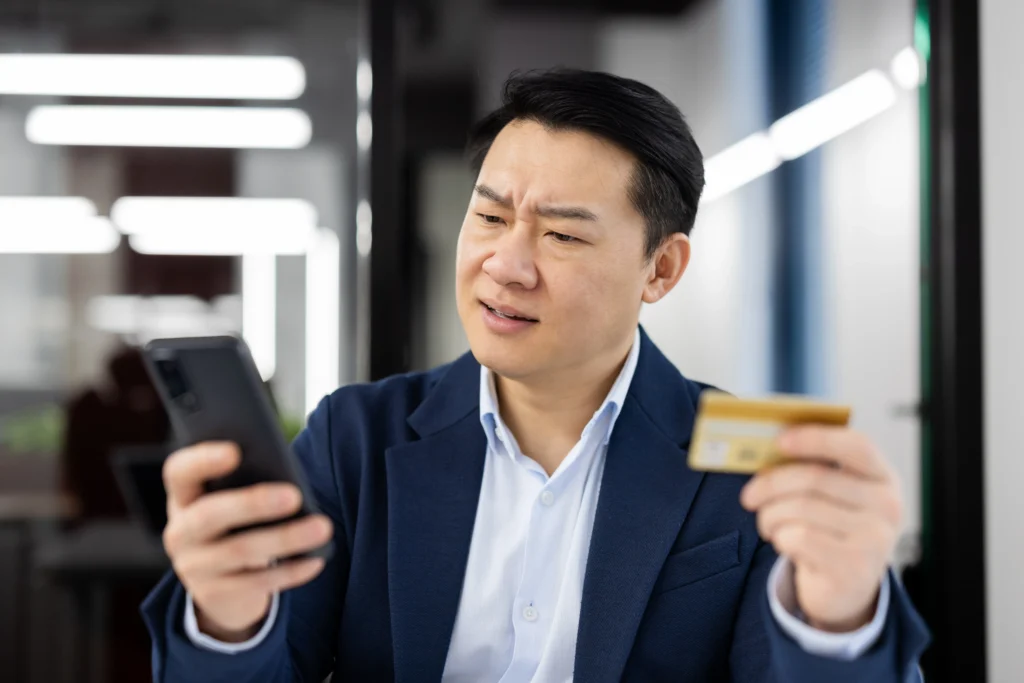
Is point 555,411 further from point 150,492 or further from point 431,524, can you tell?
point 150,492

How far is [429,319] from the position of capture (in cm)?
274

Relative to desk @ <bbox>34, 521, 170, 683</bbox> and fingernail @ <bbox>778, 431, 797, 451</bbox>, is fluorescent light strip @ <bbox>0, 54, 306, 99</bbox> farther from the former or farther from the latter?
fingernail @ <bbox>778, 431, 797, 451</bbox>

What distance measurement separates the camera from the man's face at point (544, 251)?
1274 mm

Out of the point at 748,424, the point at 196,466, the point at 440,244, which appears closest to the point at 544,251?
the point at 748,424

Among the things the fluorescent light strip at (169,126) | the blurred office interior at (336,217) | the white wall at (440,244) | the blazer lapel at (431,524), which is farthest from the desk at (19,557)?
the blazer lapel at (431,524)

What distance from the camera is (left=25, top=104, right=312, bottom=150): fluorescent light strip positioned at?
9.25ft

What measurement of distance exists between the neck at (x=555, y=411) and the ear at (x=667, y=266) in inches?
5.1

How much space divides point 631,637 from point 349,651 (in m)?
0.39

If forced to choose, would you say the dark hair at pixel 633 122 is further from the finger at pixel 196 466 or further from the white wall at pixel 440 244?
the white wall at pixel 440 244

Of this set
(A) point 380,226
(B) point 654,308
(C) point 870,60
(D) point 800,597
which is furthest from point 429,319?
(D) point 800,597

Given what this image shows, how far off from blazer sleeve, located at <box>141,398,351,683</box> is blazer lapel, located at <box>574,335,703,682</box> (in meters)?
0.36

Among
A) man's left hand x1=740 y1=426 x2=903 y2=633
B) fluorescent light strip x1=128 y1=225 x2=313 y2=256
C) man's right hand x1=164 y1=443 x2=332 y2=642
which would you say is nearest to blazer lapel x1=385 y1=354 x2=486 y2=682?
man's right hand x1=164 y1=443 x2=332 y2=642

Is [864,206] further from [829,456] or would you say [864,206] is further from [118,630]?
[118,630]

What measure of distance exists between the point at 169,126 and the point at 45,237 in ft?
1.62
